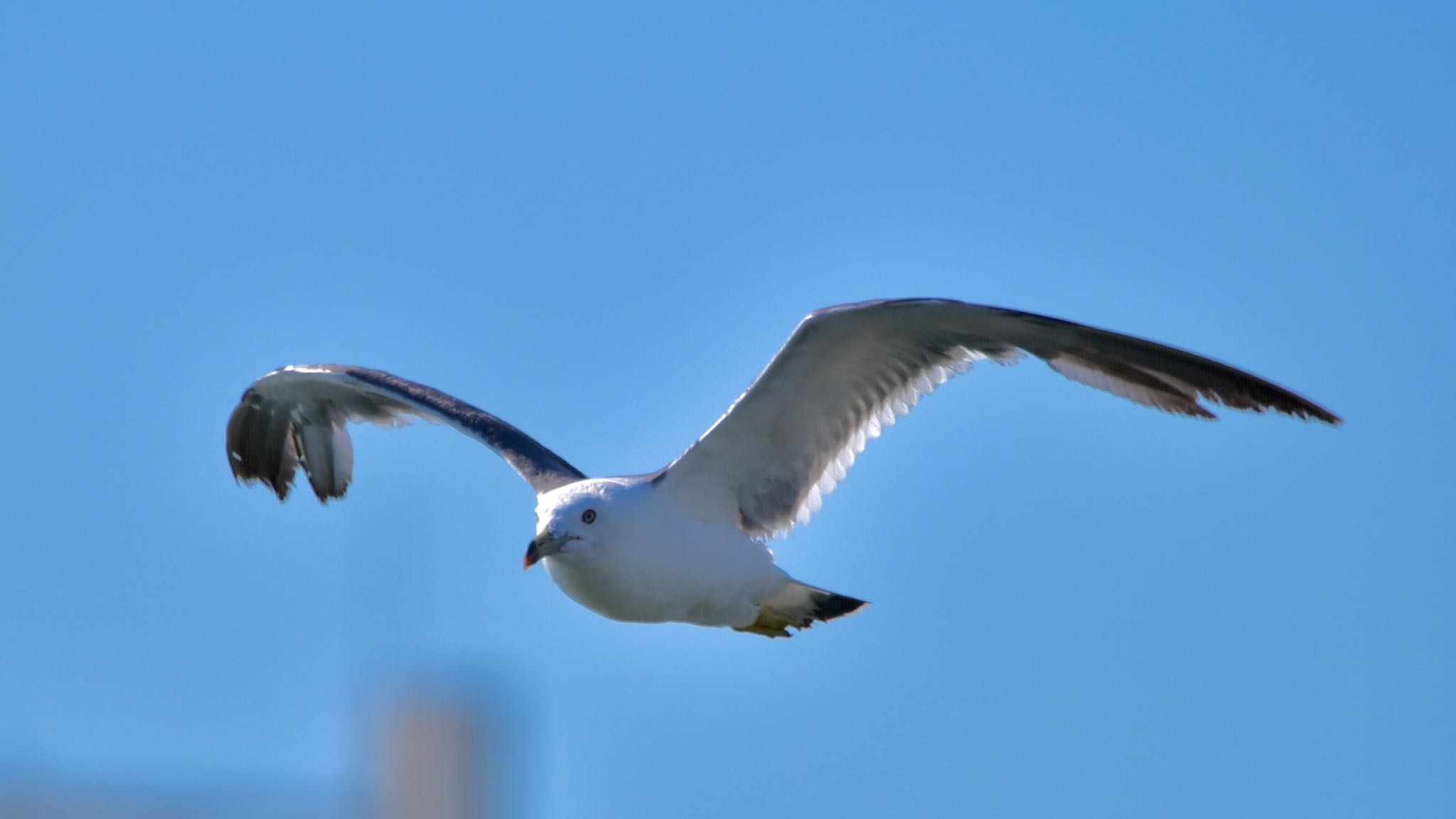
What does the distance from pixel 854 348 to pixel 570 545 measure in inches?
69.0

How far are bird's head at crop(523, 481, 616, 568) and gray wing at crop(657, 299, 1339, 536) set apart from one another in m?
0.54

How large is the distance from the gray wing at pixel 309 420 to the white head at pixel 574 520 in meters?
2.06

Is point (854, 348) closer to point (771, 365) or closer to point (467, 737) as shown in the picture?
point (771, 365)

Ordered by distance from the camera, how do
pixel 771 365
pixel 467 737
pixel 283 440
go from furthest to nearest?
pixel 283 440, pixel 771 365, pixel 467 737

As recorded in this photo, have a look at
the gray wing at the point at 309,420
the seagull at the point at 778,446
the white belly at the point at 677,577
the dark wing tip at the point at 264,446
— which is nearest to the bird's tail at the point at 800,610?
the seagull at the point at 778,446

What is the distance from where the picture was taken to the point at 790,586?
9188 millimetres

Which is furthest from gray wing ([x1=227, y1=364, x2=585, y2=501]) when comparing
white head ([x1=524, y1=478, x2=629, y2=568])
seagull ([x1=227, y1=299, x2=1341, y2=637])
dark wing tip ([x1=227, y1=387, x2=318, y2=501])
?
white head ([x1=524, y1=478, x2=629, y2=568])

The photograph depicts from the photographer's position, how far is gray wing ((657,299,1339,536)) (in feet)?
26.5

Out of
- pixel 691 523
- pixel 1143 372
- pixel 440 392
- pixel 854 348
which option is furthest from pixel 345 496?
pixel 1143 372

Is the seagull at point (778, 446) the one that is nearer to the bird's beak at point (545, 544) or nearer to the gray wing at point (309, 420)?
the bird's beak at point (545, 544)

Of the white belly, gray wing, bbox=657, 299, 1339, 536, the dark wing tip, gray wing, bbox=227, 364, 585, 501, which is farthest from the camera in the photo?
the dark wing tip

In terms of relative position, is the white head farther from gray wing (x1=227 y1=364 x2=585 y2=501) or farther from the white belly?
gray wing (x1=227 y1=364 x2=585 y2=501)

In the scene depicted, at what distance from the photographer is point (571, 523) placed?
26.6ft

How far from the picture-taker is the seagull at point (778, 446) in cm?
811
